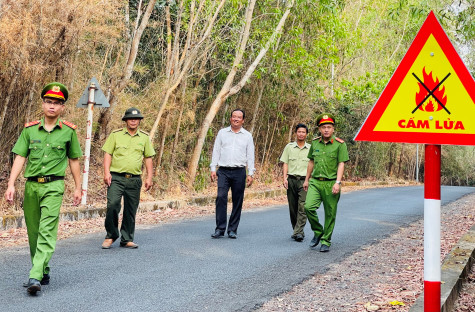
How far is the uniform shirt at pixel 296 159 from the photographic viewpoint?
960 cm

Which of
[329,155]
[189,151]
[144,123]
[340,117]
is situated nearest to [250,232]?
[329,155]

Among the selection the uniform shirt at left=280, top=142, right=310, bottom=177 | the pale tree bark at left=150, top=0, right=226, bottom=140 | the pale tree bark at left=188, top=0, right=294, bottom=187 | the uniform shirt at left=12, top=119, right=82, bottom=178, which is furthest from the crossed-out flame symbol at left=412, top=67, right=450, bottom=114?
the pale tree bark at left=188, top=0, right=294, bottom=187

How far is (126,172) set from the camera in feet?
26.3

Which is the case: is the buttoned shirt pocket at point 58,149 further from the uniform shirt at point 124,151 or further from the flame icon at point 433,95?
the flame icon at point 433,95

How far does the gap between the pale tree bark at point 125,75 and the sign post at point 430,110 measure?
9.85 metres

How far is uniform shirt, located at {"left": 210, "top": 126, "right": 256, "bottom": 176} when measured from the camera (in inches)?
367

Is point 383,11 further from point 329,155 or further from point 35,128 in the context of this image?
point 35,128

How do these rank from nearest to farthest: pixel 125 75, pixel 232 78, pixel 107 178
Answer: pixel 107 178 < pixel 125 75 < pixel 232 78

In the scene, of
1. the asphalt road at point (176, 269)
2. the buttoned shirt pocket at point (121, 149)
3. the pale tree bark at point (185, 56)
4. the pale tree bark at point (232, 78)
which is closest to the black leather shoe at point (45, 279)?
the asphalt road at point (176, 269)

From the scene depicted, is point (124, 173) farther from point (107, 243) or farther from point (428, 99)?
point (428, 99)

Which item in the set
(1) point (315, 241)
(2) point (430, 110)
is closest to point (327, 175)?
(1) point (315, 241)

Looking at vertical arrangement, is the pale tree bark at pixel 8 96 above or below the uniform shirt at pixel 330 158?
above

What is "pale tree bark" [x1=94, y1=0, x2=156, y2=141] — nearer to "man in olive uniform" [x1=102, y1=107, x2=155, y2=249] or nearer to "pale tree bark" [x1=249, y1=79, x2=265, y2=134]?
"man in olive uniform" [x1=102, y1=107, x2=155, y2=249]

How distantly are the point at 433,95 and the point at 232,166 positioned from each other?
5.96 meters
